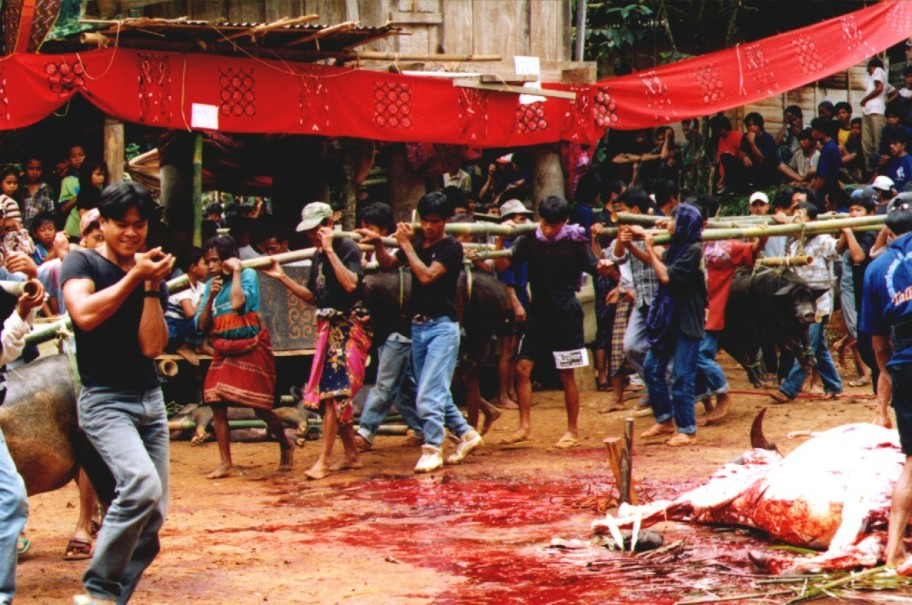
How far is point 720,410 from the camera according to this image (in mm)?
11812

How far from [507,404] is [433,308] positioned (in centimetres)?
376

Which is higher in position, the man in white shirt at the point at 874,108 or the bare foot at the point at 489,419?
the man in white shirt at the point at 874,108

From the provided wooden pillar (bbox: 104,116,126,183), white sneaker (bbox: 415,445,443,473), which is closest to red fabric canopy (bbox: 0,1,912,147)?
wooden pillar (bbox: 104,116,126,183)

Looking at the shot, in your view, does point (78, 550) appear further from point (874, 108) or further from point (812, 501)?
point (874, 108)

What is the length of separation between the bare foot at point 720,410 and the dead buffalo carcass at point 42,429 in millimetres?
6464

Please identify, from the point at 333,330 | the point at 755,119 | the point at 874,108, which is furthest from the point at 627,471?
the point at 874,108

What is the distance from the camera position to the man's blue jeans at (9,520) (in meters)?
5.67

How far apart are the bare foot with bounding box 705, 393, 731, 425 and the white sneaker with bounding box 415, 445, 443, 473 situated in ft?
9.96

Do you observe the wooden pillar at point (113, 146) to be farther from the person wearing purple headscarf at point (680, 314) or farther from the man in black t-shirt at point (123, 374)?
the man in black t-shirt at point (123, 374)

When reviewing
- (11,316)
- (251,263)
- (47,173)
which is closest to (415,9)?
(47,173)

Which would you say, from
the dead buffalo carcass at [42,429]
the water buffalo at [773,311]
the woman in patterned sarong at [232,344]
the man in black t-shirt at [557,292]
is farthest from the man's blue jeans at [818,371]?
the dead buffalo carcass at [42,429]

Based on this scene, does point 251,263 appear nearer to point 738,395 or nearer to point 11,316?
point 11,316

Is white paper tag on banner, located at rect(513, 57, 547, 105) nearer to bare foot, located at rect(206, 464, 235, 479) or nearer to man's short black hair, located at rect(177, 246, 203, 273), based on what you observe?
man's short black hair, located at rect(177, 246, 203, 273)

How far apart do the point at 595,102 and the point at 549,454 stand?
4.95 metres
